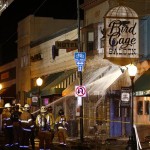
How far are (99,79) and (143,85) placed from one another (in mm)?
5884

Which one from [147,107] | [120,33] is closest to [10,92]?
[147,107]

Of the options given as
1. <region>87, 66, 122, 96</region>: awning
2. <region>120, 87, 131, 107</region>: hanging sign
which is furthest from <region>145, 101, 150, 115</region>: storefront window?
<region>120, 87, 131, 107</region>: hanging sign

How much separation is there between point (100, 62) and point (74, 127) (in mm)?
5193

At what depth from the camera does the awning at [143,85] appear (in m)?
23.9

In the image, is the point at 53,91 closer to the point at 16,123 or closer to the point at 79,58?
the point at 79,58

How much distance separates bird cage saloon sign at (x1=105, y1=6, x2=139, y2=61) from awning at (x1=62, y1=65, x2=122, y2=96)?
16.3ft

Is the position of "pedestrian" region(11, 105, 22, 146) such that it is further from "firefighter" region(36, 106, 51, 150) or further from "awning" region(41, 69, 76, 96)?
"awning" region(41, 69, 76, 96)

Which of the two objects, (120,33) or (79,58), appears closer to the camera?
(120,33)

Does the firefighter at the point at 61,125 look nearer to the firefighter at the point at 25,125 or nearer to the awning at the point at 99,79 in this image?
the firefighter at the point at 25,125

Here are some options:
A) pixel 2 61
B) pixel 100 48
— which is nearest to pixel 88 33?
pixel 100 48

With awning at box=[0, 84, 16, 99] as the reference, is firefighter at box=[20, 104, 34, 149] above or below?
below

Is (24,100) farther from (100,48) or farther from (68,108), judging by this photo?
(100,48)

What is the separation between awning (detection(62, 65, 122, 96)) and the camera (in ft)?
92.5

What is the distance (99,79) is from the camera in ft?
98.8
